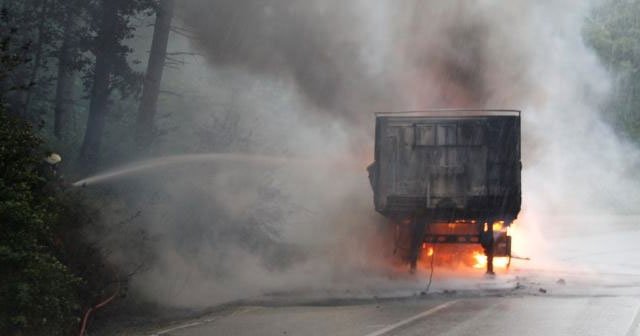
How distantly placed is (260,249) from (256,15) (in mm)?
4857

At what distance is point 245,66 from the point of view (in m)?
16.6

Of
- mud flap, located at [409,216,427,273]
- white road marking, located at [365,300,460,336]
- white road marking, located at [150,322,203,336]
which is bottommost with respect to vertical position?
white road marking, located at [150,322,203,336]

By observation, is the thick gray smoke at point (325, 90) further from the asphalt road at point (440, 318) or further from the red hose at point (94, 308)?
the red hose at point (94, 308)

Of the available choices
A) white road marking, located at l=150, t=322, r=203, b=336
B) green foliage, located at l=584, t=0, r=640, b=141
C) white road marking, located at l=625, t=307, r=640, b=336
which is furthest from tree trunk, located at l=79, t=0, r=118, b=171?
green foliage, located at l=584, t=0, r=640, b=141

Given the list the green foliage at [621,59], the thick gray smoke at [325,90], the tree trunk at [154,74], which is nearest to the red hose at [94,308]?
the thick gray smoke at [325,90]

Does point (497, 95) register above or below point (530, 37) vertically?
below

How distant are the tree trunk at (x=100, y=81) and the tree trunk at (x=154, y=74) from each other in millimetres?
890

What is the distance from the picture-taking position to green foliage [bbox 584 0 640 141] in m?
38.9

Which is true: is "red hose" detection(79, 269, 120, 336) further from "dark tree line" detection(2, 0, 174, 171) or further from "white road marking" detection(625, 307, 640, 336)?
"white road marking" detection(625, 307, 640, 336)

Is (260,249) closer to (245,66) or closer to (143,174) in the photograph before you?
(143,174)

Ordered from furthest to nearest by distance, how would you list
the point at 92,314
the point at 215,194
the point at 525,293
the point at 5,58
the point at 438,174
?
the point at 215,194 → the point at 438,174 → the point at 525,293 → the point at 92,314 → the point at 5,58

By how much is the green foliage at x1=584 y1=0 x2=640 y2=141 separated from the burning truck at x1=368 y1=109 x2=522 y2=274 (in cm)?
2657

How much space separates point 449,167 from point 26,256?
762 cm

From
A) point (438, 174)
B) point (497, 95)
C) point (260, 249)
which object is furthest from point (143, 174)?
point (497, 95)
